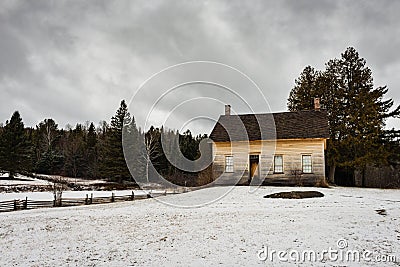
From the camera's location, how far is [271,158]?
25281 mm

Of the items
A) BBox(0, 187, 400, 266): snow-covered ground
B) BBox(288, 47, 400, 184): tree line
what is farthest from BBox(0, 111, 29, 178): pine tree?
BBox(288, 47, 400, 184): tree line

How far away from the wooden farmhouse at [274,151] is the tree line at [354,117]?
12.6 ft

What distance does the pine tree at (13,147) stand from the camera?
4238cm

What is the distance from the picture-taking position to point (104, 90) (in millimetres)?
24547

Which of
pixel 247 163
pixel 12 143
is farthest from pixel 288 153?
pixel 12 143

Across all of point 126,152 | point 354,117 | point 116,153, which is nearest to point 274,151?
point 354,117

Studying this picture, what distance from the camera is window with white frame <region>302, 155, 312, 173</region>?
2461 cm

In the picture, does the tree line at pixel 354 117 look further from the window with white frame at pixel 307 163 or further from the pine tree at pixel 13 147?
the pine tree at pixel 13 147

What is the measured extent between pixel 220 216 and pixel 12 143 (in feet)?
132

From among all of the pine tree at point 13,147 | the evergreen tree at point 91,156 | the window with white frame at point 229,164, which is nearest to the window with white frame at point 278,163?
the window with white frame at point 229,164

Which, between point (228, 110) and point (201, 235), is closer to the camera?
point (201, 235)

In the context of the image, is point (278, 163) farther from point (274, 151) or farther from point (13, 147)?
point (13, 147)

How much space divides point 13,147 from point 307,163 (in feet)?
128

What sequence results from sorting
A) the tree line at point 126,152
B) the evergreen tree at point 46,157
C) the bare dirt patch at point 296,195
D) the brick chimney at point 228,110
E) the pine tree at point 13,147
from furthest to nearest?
the evergreen tree at point 46,157 < the pine tree at point 13,147 < the tree line at point 126,152 < the brick chimney at point 228,110 < the bare dirt patch at point 296,195
